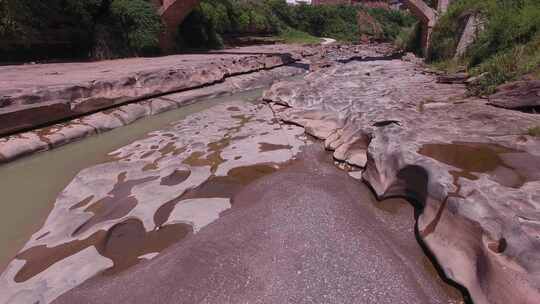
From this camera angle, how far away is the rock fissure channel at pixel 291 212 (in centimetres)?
193

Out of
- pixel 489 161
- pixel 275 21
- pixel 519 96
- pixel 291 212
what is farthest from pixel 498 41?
pixel 275 21

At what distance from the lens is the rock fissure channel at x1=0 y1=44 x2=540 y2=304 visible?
1.93m

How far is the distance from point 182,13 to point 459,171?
15.3m

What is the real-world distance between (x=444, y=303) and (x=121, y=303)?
2.14 meters

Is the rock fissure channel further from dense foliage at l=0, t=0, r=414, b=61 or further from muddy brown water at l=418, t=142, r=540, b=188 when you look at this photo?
dense foliage at l=0, t=0, r=414, b=61

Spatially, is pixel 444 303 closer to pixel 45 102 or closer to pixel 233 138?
pixel 233 138

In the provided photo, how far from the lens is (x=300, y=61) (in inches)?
661

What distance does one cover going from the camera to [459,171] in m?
2.61

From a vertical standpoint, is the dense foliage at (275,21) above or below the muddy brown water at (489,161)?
above

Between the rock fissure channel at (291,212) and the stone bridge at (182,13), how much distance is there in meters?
10.6

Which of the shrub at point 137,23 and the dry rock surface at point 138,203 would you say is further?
the shrub at point 137,23

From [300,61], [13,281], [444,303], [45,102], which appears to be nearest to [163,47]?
[300,61]

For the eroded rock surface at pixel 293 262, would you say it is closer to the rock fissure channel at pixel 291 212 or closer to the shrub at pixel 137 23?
the rock fissure channel at pixel 291 212

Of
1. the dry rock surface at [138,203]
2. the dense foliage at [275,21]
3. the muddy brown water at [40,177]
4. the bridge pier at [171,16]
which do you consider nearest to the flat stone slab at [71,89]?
the muddy brown water at [40,177]
